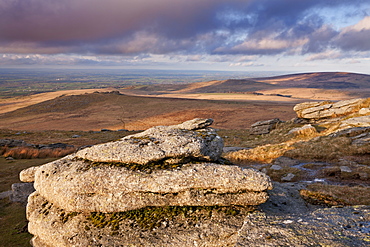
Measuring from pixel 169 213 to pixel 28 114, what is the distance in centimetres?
12665

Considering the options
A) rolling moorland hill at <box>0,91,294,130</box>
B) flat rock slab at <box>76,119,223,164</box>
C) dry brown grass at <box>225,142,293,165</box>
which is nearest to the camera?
flat rock slab at <box>76,119,223,164</box>

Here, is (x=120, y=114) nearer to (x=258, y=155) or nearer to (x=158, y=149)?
(x=258, y=155)

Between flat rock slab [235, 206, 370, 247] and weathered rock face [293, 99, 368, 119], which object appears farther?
weathered rock face [293, 99, 368, 119]

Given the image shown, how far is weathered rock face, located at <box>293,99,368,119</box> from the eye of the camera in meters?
45.0

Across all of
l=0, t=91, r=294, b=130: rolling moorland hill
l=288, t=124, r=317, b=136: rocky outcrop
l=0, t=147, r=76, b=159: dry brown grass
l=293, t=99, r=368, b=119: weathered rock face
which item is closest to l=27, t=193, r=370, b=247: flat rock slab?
l=0, t=147, r=76, b=159: dry brown grass

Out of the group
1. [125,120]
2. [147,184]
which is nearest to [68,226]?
[147,184]

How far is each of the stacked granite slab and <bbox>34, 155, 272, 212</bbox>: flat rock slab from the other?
0.14 ft

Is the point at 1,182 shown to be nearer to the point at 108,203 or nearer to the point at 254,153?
the point at 108,203

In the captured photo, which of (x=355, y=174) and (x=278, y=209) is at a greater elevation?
(x=278, y=209)

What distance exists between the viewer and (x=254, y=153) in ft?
103

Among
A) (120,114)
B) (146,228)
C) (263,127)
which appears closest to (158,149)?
(146,228)

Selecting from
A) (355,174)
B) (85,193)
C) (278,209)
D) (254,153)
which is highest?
(85,193)

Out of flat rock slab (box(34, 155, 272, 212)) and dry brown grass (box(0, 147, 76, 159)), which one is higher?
flat rock slab (box(34, 155, 272, 212))

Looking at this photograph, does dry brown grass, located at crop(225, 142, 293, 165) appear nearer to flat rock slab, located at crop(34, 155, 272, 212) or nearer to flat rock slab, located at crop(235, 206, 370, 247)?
flat rock slab, located at crop(34, 155, 272, 212)
